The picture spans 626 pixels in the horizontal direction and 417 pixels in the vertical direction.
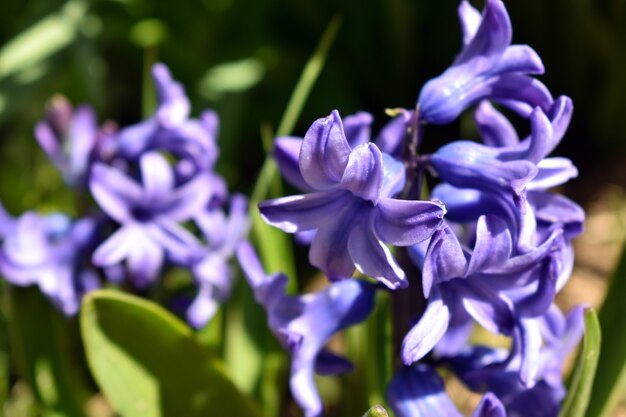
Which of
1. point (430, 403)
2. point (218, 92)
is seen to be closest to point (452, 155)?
point (430, 403)

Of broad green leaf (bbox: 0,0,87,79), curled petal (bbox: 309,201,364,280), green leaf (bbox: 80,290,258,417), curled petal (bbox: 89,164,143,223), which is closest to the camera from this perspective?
curled petal (bbox: 309,201,364,280)

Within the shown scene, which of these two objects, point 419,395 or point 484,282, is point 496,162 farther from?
point 419,395

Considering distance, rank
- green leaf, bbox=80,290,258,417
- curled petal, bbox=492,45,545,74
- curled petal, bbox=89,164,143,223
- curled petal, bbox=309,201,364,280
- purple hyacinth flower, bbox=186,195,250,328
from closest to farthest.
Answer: curled petal, bbox=309,201,364,280 → curled petal, bbox=492,45,545,74 → green leaf, bbox=80,290,258,417 → curled petal, bbox=89,164,143,223 → purple hyacinth flower, bbox=186,195,250,328

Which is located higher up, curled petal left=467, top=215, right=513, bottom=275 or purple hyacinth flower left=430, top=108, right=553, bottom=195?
purple hyacinth flower left=430, top=108, right=553, bottom=195

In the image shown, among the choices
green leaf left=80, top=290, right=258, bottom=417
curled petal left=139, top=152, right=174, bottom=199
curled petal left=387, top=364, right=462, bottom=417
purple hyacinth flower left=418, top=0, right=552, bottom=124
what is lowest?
green leaf left=80, top=290, right=258, bottom=417

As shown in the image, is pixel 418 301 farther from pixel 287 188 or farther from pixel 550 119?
pixel 287 188

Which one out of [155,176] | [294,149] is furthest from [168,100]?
[294,149]

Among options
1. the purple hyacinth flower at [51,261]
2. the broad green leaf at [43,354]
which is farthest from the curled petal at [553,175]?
the broad green leaf at [43,354]

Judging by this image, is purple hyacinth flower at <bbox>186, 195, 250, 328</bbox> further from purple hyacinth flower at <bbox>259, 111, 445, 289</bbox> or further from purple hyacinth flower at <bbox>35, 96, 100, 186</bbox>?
purple hyacinth flower at <bbox>259, 111, 445, 289</bbox>

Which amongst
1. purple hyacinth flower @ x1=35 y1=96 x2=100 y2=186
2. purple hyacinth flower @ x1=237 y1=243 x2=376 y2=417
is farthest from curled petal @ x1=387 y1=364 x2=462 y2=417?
purple hyacinth flower @ x1=35 y1=96 x2=100 y2=186
